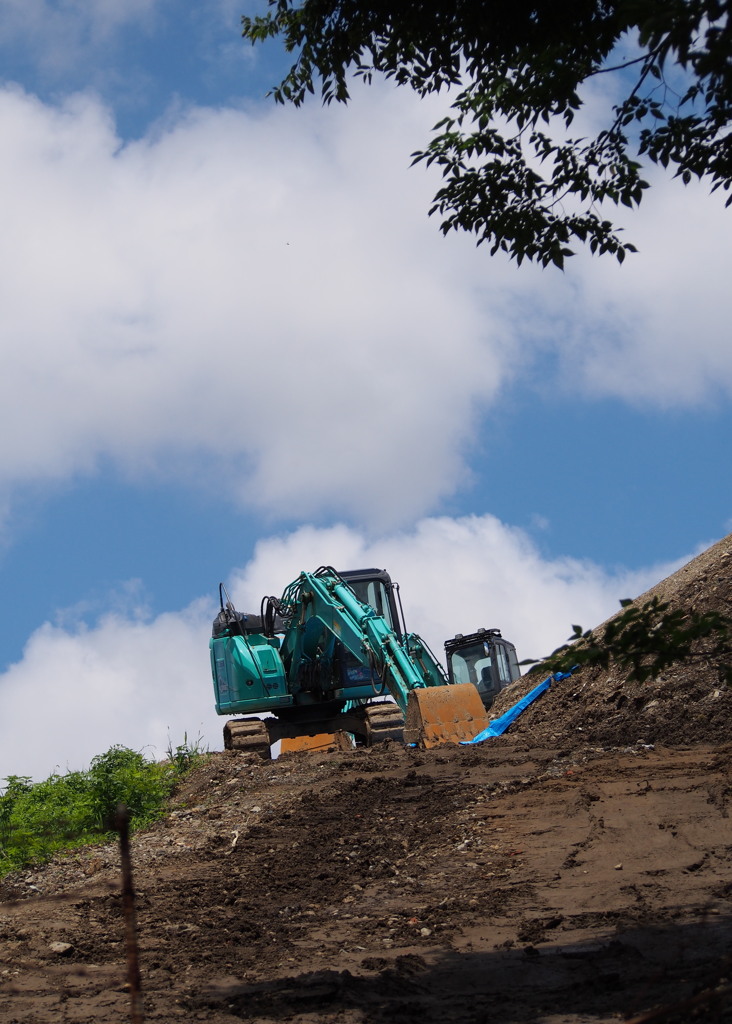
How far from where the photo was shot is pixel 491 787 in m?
11.0

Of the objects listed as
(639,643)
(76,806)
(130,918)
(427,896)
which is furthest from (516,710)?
(130,918)

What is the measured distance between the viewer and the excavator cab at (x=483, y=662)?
67.8 feet

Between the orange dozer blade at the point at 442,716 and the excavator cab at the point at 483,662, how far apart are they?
6302 mm

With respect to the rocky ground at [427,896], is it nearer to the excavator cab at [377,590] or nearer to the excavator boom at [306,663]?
the excavator boom at [306,663]

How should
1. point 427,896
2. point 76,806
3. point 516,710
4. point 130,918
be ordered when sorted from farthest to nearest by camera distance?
point 516,710 → point 76,806 → point 427,896 → point 130,918

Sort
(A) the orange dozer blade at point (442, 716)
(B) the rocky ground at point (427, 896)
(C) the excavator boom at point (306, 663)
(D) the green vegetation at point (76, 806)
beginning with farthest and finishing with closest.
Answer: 1. (C) the excavator boom at point (306, 663)
2. (A) the orange dozer blade at point (442, 716)
3. (D) the green vegetation at point (76, 806)
4. (B) the rocky ground at point (427, 896)

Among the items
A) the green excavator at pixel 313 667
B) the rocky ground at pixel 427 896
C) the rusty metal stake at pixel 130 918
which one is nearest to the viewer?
the rusty metal stake at pixel 130 918

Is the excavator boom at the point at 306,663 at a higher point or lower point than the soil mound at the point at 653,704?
higher

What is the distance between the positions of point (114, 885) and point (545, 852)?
12.8ft

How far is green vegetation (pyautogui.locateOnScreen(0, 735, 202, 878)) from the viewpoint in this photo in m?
11.9

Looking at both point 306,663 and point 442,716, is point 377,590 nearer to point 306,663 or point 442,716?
point 306,663

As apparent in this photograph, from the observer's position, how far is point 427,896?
7.89m

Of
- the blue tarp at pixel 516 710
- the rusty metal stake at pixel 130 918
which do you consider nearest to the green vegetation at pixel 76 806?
the blue tarp at pixel 516 710

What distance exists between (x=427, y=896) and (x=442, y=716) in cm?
618
